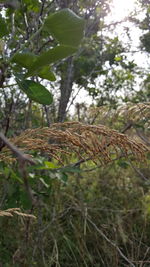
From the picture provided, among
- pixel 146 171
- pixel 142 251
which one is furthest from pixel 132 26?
pixel 142 251

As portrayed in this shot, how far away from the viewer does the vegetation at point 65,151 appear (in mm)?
580

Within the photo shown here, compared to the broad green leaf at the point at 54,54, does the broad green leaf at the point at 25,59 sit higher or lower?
higher

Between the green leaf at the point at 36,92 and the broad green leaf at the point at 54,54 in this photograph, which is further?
the green leaf at the point at 36,92

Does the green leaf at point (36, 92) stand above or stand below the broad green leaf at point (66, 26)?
below

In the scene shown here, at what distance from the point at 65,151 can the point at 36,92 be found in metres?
0.27

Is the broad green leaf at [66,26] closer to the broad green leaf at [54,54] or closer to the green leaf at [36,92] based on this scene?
the broad green leaf at [54,54]

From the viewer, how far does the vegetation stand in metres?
0.58

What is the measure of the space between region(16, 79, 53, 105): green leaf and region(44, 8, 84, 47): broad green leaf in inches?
5.4

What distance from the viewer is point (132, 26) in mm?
3881

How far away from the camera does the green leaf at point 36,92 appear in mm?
591

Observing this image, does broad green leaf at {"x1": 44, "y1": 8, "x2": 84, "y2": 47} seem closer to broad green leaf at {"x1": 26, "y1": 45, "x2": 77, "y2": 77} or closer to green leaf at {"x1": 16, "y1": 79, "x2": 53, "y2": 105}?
broad green leaf at {"x1": 26, "y1": 45, "x2": 77, "y2": 77}

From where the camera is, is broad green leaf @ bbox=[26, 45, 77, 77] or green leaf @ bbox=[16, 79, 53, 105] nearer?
broad green leaf @ bbox=[26, 45, 77, 77]

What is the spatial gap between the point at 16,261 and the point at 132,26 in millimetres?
2999

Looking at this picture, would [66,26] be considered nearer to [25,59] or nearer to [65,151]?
[25,59]
